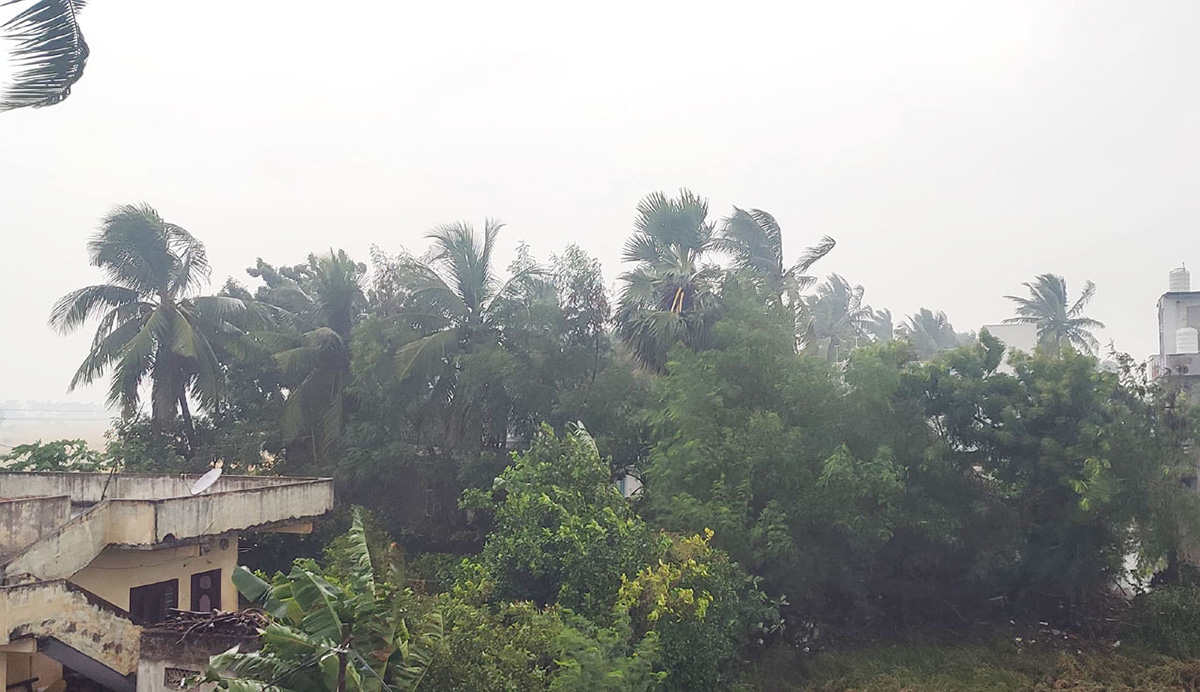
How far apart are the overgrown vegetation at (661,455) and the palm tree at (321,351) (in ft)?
0.30

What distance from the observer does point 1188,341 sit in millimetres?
20031

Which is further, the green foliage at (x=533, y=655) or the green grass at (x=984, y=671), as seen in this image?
the green grass at (x=984, y=671)

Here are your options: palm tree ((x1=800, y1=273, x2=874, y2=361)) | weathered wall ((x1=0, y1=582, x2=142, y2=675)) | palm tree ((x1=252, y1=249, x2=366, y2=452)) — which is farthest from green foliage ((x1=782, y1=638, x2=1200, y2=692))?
palm tree ((x1=800, y1=273, x2=874, y2=361))

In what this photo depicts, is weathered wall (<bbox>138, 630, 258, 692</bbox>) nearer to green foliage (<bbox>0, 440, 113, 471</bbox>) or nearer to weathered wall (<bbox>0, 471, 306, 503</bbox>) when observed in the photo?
weathered wall (<bbox>0, 471, 306, 503</bbox>)

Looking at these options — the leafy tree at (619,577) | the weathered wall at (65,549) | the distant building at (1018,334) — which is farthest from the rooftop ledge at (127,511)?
the distant building at (1018,334)

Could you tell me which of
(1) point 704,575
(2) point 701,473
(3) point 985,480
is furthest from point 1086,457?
(1) point 704,575

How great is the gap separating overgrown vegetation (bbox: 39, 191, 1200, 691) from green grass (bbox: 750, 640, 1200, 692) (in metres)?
0.11

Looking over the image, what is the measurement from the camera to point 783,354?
1802cm

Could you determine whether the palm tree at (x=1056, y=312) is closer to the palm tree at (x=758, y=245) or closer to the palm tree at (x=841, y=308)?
the palm tree at (x=841, y=308)

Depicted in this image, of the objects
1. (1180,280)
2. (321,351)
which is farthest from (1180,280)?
(321,351)

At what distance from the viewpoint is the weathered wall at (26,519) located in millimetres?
14172

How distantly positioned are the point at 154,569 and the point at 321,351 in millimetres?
9346

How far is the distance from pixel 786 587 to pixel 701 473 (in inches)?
114

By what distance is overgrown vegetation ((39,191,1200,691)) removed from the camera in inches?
522
